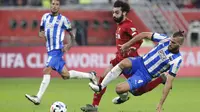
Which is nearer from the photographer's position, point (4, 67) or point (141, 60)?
point (141, 60)

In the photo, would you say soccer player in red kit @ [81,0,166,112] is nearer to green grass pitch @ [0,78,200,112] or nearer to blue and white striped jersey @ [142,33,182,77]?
blue and white striped jersey @ [142,33,182,77]

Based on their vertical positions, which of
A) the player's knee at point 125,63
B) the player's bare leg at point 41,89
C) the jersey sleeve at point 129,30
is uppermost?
the jersey sleeve at point 129,30

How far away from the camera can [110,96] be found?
18312mm

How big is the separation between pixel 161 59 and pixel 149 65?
0.96 feet

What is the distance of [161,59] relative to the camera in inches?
517

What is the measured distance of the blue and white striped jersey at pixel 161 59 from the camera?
42.6 ft

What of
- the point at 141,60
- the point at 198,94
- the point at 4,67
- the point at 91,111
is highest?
the point at 141,60

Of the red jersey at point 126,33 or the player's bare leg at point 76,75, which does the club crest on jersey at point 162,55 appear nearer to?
the red jersey at point 126,33

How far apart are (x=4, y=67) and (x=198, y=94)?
8.73 m

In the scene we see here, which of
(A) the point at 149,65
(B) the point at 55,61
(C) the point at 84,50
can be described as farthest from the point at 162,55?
(C) the point at 84,50

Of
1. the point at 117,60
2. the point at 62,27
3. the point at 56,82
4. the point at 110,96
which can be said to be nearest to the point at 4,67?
the point at 56,82

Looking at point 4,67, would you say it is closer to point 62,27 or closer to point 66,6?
point 66,6

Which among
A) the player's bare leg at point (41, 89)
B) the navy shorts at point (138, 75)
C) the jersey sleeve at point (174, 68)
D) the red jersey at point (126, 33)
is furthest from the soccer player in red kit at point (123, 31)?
the player's bare leg at point (41, 89)

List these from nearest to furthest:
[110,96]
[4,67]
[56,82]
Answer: [110,96], [56,82], [4,67]
